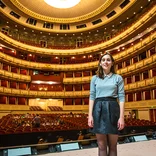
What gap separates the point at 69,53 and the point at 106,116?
21761mm

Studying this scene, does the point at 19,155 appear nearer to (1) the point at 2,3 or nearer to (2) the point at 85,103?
(2) the point at 85,103

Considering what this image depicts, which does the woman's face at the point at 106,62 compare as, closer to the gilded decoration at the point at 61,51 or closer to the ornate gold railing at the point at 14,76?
the gilded decoration at the point at 61,51

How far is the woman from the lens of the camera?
1.76m

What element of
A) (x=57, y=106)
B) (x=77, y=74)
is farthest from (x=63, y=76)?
(x=57, y=106)

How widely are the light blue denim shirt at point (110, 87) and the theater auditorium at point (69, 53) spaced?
13166 millimetres

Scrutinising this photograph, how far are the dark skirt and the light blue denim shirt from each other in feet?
0.19

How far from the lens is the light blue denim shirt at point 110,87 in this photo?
1.82 metres

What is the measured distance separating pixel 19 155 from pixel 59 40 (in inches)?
936

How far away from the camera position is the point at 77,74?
23188 millimetres

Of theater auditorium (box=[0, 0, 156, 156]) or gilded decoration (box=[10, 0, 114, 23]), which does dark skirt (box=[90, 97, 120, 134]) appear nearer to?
theater auditorium (box=[0, 0, 156, 156])

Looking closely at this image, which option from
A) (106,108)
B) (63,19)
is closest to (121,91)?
(106,108)

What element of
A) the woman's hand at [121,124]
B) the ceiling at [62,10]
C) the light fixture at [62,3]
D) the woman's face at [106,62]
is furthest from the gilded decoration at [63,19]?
the woman's hand at [121,124]

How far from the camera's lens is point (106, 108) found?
1.77m

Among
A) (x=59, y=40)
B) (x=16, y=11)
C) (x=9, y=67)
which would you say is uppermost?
(x=16, y=11)
